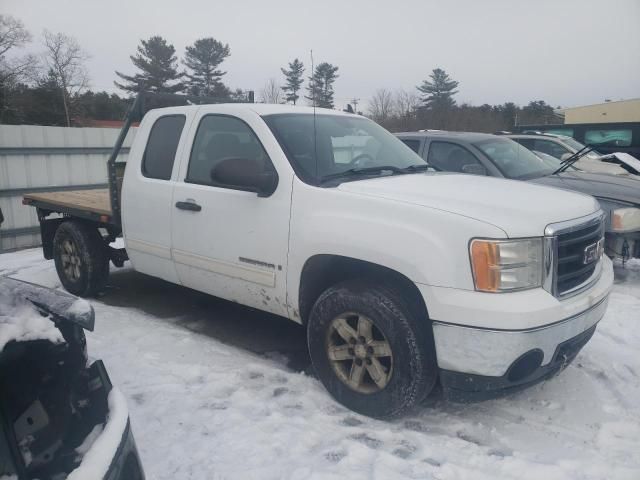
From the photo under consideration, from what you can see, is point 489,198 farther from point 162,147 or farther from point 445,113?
point 445,113

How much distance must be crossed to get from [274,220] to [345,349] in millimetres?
988

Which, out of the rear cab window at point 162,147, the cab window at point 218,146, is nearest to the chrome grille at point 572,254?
the cab window at point 218,146

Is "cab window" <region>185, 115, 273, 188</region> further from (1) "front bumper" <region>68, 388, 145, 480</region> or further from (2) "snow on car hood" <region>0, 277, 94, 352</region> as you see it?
(1) "front bumper" <region>68, 388, 145, 480</region>

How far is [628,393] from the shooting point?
143 inches

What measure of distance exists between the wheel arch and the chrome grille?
724 mm

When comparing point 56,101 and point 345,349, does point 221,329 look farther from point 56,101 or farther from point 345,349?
point 56,101

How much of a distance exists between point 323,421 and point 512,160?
475cm

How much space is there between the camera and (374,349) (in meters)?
3.23

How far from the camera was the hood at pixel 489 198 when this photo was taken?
290cm

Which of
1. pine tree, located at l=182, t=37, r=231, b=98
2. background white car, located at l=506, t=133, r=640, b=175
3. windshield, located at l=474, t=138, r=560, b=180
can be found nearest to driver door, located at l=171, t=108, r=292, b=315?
windshield, located at l=474, t=138, r=560, b=180

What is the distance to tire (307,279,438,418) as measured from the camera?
3.05 meters

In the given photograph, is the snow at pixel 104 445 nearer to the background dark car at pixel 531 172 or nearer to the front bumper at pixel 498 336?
the front bumper at pixel 498 336

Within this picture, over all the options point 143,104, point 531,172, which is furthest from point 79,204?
point 531,172

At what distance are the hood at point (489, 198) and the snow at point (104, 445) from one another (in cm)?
186
